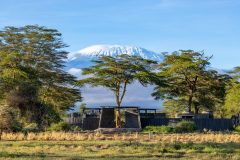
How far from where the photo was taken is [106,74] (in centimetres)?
5709

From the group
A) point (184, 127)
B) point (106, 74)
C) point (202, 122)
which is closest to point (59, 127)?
point (184, 127)

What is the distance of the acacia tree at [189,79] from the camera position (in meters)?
61.1

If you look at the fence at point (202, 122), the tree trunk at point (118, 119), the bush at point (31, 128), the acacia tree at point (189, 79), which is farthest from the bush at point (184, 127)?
the acacia tree at point (189, 79)

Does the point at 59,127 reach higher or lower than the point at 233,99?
lower

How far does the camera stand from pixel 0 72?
5500 cm

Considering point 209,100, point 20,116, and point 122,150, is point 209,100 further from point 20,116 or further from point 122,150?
point 122,150

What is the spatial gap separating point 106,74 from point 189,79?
37.8 ft

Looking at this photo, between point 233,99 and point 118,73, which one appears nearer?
point 233,99

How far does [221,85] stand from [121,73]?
1408cm

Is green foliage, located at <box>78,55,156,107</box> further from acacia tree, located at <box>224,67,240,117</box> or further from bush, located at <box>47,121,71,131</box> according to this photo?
bush, located at <box>47,121,71,131</box>

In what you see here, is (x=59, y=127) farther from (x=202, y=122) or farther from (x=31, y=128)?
(x=202, y=122)

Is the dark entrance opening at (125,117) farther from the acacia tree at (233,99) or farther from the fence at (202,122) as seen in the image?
the acacia tree at (233,99)

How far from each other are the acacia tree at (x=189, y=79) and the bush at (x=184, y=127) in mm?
15349

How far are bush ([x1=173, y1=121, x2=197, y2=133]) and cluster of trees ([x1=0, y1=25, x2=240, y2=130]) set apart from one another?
12.1m
